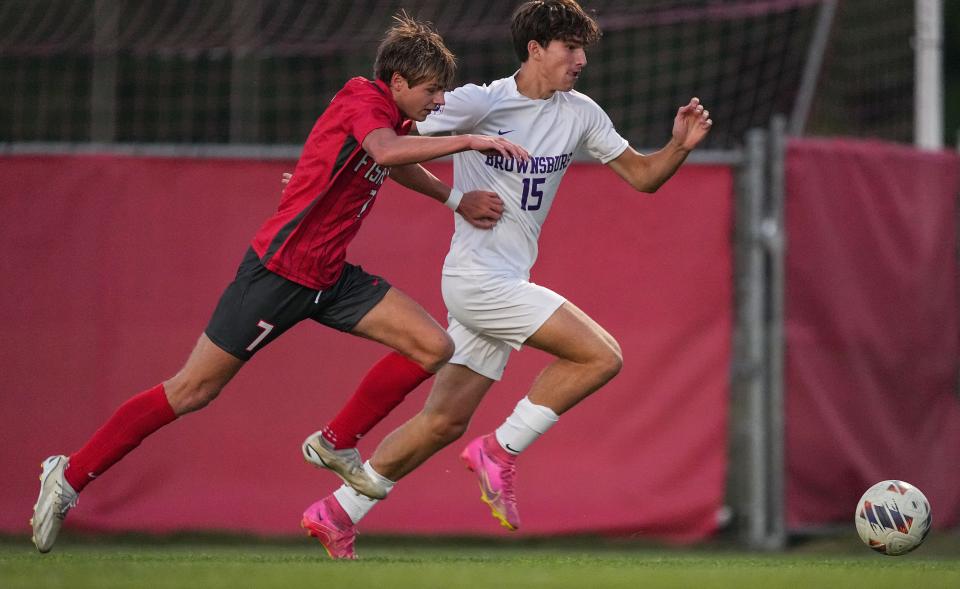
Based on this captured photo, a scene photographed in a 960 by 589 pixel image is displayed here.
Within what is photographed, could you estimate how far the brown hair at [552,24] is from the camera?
5980 millimetres

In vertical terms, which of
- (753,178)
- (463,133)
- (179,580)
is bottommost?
(179,580)

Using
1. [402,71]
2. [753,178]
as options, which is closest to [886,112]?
[753,178]

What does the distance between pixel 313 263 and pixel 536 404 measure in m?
1.09

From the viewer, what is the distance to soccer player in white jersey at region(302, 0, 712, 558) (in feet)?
19.5

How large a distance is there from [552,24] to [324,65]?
32.5 feet

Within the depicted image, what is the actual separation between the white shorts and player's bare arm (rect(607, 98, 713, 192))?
0.70m

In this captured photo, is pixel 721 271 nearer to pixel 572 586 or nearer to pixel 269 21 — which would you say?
pixel 572 586

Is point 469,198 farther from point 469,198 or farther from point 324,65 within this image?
point 324,65

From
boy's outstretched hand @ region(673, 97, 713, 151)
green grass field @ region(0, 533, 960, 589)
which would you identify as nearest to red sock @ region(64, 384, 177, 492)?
green grass field @ region(0, 533, 960, 589)

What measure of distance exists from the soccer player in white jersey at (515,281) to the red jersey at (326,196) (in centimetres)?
40

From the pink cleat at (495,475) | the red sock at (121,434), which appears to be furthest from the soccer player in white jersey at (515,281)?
the red sock at (121,434)

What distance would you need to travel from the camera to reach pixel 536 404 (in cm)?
602

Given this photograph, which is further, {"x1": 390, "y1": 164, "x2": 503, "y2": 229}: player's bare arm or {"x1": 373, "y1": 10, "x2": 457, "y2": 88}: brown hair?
{"x1": 390, "y1": 164, "x2": 503, "y2": 229}: player's bare arm

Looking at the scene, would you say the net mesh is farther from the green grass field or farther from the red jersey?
the green grass field
